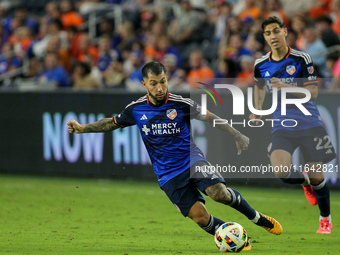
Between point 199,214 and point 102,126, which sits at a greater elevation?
point 102,126

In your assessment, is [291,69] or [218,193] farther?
[291,69]

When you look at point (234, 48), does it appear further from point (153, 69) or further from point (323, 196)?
point (153, 69)

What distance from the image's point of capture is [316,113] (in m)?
7.99

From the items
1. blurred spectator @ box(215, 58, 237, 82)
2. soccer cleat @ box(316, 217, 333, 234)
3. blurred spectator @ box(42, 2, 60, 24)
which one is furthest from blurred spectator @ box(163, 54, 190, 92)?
blurred spectator @ box(42, 2, 60, 24)

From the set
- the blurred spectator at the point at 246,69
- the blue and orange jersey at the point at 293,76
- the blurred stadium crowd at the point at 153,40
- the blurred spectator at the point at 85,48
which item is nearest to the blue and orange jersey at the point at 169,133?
the blue and orange jersey at the point at 293,76

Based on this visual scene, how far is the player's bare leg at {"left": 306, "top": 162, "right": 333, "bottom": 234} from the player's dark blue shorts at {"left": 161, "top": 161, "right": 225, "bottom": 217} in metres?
1.62

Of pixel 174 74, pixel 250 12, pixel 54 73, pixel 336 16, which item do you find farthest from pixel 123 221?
pixel 250 12

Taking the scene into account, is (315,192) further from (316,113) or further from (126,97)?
(126,97)

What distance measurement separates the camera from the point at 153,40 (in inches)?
634

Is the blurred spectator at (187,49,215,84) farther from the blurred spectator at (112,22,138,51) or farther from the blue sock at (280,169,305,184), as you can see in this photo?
the blue sock at (280,169,305,184)

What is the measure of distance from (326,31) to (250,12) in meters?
2.77

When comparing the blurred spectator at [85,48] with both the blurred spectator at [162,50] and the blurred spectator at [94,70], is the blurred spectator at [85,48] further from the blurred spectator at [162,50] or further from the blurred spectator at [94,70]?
the blurred spectator at [162,50]

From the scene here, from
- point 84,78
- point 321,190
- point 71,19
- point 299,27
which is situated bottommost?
point 321,190

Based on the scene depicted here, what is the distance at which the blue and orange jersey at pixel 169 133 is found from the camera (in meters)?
7.00
